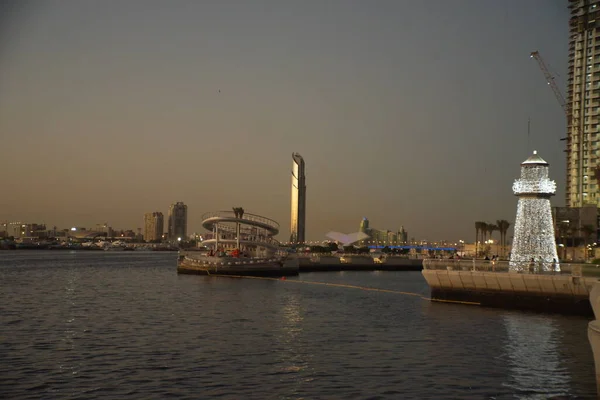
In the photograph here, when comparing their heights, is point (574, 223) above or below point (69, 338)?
above

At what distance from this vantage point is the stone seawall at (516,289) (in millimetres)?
39406

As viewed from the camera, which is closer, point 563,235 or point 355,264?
point 563,235

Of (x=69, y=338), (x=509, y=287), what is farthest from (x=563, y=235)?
(x=69, y=338)

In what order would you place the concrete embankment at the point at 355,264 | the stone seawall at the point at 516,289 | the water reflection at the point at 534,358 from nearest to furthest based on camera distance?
1. the water reflection at the point at 534,358
2. the stone seawall at the point at 516,289
3. the concrete embankment at the point at 355,264

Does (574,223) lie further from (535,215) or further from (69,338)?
(69,338)

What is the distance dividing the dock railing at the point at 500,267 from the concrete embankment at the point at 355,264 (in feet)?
215

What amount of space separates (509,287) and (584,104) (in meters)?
118

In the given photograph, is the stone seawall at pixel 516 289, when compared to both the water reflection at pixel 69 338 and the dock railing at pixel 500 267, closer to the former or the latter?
the dock railing at pixel 500 267

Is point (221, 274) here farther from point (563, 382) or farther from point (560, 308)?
point (563, 382)

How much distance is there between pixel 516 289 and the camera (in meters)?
42.4

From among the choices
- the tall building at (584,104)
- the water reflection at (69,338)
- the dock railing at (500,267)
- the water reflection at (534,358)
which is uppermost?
the tall building at (584,104)

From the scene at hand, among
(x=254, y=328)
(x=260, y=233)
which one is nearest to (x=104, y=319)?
(x=254, y=328)

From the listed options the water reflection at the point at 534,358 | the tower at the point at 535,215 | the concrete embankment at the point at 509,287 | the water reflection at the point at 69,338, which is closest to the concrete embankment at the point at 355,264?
the water reflection at the point at 69,338

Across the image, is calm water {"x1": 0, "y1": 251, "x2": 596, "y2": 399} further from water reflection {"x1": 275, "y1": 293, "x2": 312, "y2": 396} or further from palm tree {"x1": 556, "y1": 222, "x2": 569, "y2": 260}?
palm tree {"x1": 556, "y1": 222, "x2": 569, "y2": 260}
